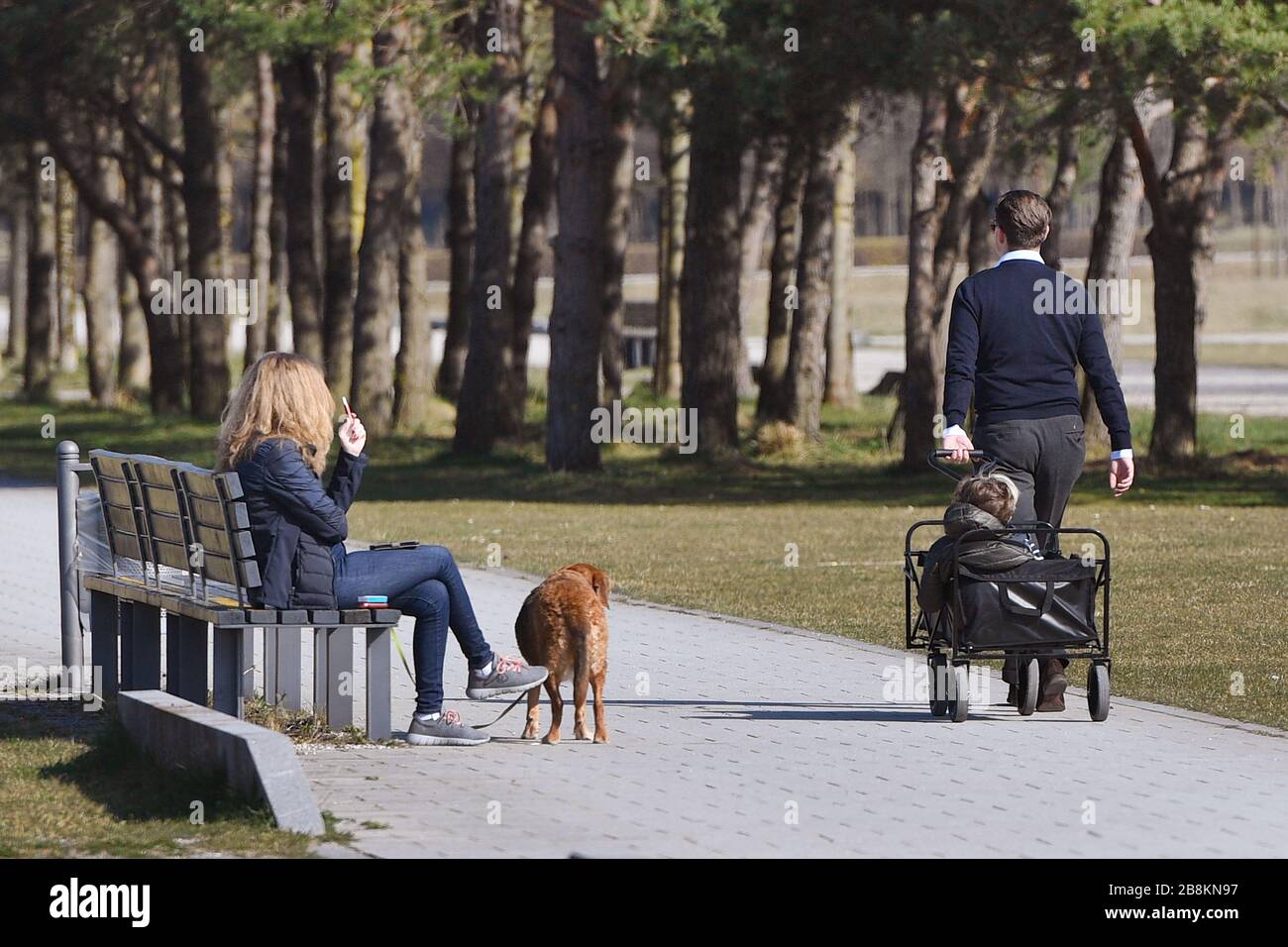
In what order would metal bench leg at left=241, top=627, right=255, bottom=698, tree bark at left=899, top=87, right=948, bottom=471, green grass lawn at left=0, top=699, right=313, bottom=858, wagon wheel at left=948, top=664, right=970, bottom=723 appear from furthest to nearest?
1. tree bark at left=899, top=87, right=948, bottom=471
2. wagon wheel at left=948, top=664, right=970, bottom=723
3. metal bench leg at left=241, top=627, right=255, bottom=698
4. green grass lawn at left=0, top=699, right=313, bottom=858

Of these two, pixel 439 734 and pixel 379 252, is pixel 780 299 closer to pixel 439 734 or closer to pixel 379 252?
pixel 379 252

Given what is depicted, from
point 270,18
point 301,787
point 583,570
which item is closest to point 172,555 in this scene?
point 583,570

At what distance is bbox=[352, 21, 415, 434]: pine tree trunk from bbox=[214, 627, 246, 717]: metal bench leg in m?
21.7

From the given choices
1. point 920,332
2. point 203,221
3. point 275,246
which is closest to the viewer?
point 920,332

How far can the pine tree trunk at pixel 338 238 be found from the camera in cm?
3228

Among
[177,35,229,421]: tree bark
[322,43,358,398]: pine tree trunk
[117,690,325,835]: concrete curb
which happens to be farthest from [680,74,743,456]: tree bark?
[117,690,325,835]: concrete curb

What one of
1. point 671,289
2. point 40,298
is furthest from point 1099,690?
point 40,298

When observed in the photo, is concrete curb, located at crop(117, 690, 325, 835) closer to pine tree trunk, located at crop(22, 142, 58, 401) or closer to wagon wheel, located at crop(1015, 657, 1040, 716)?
wagon wheel, located at crop(1015, 657, 1040, 716)

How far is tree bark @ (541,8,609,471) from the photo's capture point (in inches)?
971

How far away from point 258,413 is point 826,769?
8.00 feet

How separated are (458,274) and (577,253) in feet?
34.8

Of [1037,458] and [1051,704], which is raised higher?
[1037,458]

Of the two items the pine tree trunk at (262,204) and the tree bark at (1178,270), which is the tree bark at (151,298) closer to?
the pine tree trunk at (262,204)

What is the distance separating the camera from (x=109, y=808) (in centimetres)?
719
